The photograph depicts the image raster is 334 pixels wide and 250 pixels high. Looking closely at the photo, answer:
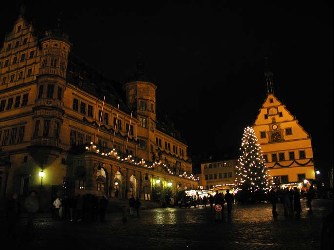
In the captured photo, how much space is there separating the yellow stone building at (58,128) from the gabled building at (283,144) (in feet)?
82.8

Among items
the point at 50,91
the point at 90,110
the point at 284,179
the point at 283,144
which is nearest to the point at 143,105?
the point at 90,110

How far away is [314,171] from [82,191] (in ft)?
146

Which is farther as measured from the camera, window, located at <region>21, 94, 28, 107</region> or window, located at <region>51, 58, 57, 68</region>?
window, located at <region>21, 94, 28, 107</region>

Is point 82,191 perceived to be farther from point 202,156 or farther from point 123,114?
point 202,156

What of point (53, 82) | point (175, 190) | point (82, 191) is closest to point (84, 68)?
point (53, 82)

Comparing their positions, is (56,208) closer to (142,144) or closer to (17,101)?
(17,101)

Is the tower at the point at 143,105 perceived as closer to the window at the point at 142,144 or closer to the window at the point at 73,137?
the window at the point at 142,144

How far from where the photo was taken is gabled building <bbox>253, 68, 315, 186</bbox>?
6272 centimetres

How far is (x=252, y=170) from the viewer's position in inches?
1844

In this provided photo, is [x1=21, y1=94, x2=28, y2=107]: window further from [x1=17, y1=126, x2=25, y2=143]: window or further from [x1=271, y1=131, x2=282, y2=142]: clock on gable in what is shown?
[x1=271, y1=131, x2=282, y2=142]: clock on gable

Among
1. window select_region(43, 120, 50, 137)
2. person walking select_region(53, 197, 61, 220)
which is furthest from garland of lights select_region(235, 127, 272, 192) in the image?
person walking select_region(53, 197, 61, 220)

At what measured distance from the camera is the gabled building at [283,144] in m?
62.7

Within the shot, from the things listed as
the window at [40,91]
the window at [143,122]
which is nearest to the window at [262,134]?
the window at [143,122]

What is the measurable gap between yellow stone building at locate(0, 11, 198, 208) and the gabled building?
25.2 metres
